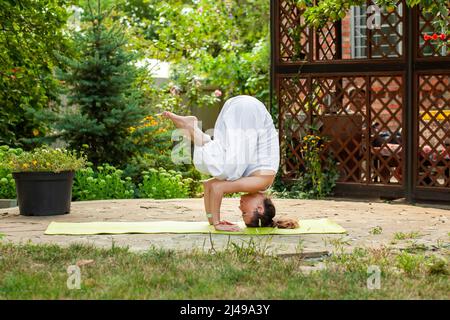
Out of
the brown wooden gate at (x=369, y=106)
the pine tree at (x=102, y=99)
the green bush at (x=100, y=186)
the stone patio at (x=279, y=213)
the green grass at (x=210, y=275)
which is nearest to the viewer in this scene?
the green grass at (x=210, y=275)

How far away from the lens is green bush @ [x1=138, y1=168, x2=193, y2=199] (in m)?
11.1

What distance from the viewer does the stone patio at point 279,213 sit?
6941 mm

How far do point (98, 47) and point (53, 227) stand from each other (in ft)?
13.8

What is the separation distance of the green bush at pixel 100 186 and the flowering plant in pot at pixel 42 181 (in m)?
1.75

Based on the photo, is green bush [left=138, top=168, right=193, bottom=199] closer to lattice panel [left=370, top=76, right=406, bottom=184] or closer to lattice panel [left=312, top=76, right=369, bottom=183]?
lattice panel [left=312, top=76, right=369, bottom=183]

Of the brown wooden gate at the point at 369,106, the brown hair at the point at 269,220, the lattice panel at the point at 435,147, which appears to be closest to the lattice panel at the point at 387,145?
the brown wooden gate at the point at 369,106

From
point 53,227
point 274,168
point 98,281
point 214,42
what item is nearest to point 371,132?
point 274,168

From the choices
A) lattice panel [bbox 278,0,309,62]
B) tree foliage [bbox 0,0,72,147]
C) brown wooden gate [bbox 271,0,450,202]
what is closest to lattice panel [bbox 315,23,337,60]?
brown wooden gate [bbox 271,0,450,202]

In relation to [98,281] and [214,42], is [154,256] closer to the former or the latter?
[98,281]

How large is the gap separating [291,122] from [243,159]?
416cm

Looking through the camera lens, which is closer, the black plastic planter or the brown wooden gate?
the black plastic planter

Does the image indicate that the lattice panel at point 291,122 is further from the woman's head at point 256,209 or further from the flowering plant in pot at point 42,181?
the woman's head at point 256,209

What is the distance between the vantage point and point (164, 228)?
25.3 feet
